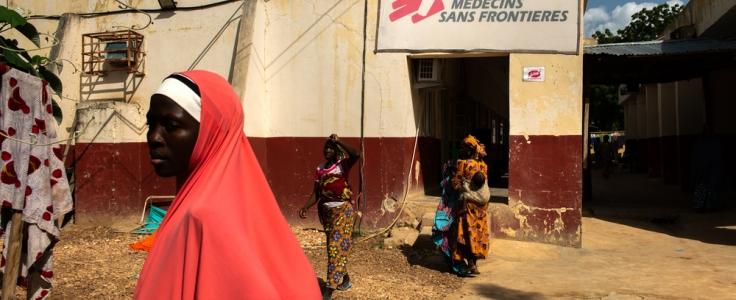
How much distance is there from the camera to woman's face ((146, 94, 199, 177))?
1.41m

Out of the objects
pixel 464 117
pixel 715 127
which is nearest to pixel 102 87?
pixel 464 117

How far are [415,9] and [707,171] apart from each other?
653 cm

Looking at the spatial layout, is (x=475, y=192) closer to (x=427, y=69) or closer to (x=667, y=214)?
(x=427, y=69)

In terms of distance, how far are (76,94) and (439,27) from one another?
21.6ft

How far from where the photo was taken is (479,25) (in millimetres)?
7707

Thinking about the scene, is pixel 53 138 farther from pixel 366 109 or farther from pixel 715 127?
pixel 715 127

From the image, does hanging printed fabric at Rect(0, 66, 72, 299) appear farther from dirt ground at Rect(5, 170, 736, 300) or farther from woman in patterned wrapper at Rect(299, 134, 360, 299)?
woman in patterned wrapper at Rect(299, 134, 360, 299)

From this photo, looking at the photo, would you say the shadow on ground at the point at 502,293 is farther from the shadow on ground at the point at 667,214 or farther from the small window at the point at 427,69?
the shadow on ground at the point at 667,214

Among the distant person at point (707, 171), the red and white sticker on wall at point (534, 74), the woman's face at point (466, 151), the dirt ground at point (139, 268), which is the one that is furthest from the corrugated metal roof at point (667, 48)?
the dirt ground at point (139, 268)

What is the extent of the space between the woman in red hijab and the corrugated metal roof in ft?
27.7

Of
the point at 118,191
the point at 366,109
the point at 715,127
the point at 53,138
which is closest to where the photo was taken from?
the point at 53,138

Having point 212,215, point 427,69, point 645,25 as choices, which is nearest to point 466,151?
point 427,69

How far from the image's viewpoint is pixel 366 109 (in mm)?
8094

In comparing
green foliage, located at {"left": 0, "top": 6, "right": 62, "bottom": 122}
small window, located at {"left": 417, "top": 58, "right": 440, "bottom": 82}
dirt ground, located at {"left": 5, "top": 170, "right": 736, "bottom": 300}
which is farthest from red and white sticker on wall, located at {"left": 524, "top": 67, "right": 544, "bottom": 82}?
green foliage, located at {"left": 0, "top": 6, "right": 62, "bottom": 122}
